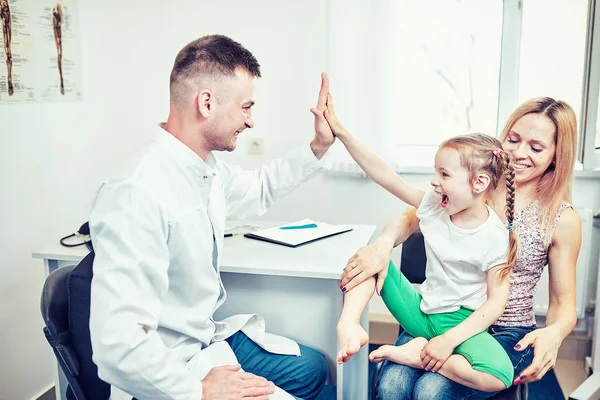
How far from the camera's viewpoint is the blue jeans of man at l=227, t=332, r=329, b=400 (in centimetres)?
151

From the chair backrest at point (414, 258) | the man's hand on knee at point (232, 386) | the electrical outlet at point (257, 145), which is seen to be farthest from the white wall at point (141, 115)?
the man's hand on knee at point (232, 386)

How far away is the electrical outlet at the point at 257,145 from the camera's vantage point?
8.86 ft

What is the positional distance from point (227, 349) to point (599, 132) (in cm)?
181

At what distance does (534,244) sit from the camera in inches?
60.0

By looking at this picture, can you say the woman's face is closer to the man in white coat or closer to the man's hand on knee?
the man in white coat

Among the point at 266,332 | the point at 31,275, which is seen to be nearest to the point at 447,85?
the point at 266,332

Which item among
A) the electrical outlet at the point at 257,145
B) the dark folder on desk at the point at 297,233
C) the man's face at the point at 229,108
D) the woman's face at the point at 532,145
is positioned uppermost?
the man's face at the point at 229,108

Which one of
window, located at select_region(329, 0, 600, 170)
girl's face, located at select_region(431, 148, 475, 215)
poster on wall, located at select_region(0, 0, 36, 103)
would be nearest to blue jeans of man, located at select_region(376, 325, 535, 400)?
girl's face, located at select_region(431, 148, 475, 215)

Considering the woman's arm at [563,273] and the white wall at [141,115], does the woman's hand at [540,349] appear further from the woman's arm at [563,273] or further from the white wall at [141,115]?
the white wall at [141,115]

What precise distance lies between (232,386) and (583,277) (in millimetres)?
1786

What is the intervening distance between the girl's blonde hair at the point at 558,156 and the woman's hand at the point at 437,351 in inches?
15.7

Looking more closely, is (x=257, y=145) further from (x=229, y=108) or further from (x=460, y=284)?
(x=460, y=284)

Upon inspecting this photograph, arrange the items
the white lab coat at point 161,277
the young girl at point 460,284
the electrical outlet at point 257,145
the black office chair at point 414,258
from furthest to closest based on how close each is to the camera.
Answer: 1. the electrical outlet at point 257,145
2. the black office chair at point 414,258
3. the young girl at point 460,284
4. the white lab coat at point 161,277

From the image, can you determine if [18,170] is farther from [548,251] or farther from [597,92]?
[597,92]
